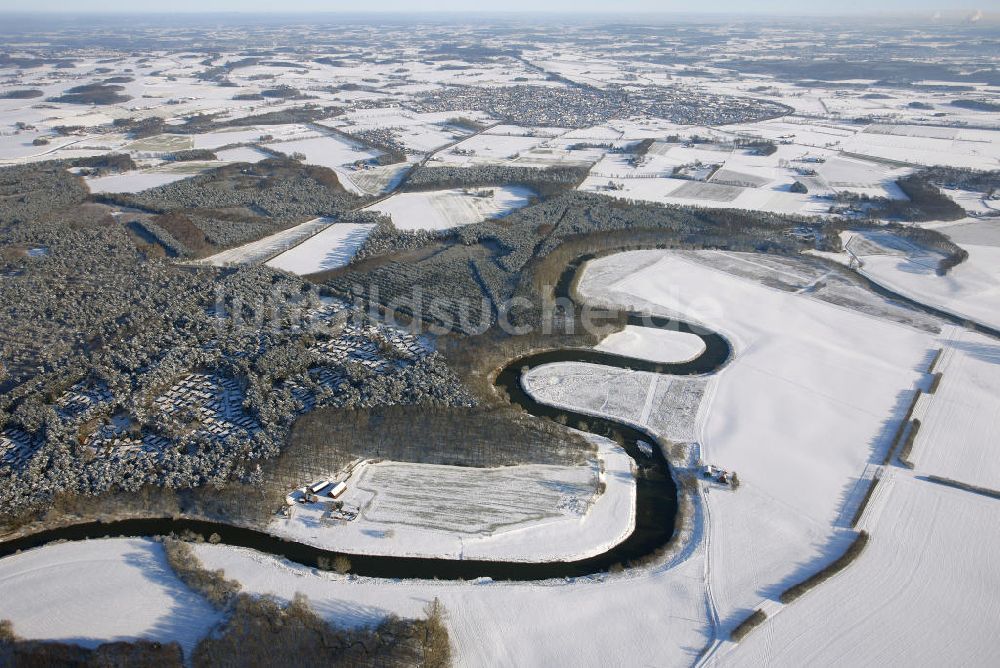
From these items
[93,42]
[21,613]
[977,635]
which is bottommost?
[21,613]

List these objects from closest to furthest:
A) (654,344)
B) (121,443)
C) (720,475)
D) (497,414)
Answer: (720,475) → (121,443) → (497,414) → (654,344)

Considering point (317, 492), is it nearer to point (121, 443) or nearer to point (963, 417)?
point (121, 443)

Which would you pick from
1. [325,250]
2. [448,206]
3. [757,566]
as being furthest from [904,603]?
[448,206]

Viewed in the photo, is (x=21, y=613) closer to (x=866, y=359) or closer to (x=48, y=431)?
(x=48, y=431)

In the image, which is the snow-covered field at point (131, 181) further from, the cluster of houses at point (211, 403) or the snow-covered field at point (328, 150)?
the cluster of houses at point (211, 403)

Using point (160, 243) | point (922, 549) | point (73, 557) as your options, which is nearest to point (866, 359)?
point (922, 549)
